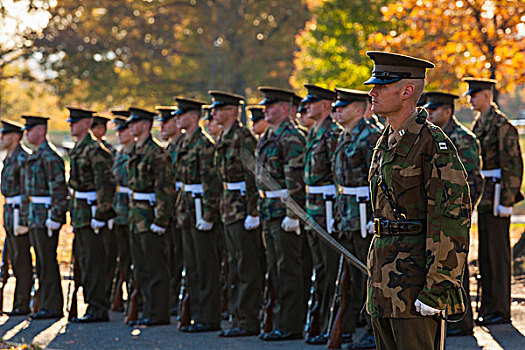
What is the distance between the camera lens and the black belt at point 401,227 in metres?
4.94

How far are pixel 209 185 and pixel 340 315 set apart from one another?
2.14m

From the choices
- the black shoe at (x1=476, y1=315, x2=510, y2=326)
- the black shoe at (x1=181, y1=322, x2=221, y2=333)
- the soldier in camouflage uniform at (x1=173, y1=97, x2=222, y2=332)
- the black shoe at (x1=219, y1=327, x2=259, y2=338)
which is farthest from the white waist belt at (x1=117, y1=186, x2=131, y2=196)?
the black shoe at (x1=476, y1=315, x2=510, y2=326)

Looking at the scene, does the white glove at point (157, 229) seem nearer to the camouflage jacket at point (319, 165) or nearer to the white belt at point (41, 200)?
the white belt at point (41, 200)

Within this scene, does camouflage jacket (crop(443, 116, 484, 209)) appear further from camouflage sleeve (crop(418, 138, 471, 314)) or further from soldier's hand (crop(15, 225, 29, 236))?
soldier's hand (crop(15, 225, 29, 236))

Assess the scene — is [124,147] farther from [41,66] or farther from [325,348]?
[41,66]

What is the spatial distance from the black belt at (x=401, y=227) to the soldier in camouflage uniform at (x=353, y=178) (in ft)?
10.0

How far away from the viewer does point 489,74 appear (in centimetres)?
1579

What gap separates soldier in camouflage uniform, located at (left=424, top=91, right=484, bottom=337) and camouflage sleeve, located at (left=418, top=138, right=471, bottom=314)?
3.89 metres

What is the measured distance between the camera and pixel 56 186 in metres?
10.8

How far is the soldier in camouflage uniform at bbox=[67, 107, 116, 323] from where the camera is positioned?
10797mm

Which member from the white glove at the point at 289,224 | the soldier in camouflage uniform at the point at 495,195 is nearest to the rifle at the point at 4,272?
the white glove at the point at 289,224

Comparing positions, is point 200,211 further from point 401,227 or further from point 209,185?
point 401,227

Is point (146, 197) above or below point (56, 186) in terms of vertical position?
below

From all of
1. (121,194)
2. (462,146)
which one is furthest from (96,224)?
(462,146)
